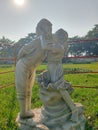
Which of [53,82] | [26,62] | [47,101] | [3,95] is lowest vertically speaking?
[3,95]

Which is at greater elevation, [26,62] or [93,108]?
[26,62]

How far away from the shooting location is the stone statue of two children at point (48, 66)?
446 cm

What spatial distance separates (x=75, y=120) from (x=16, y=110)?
200cm

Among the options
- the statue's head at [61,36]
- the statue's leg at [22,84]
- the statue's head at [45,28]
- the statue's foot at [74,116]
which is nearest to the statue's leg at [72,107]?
the statue's foot at [74,116]

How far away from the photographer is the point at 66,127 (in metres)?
4.44

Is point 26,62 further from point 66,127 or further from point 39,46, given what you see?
point 66,127

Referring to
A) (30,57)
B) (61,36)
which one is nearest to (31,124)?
(30,57)

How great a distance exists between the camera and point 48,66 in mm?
4598

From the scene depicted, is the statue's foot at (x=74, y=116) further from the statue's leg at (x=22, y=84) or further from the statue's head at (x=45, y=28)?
the statue's head at (x=45, y=28)

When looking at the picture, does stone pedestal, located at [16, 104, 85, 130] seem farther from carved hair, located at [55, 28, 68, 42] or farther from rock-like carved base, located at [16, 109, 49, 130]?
carved hair, located at [55, 28, 68, 42]

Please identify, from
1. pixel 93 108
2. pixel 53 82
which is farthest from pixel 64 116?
pixel 93 108

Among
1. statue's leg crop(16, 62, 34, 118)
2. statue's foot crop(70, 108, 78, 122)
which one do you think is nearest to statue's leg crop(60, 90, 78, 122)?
statue's foot crop(70, 108, 78, 122)

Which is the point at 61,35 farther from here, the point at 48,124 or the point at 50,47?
the point at 48,124

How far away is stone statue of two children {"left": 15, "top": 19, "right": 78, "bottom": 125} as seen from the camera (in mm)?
4465
